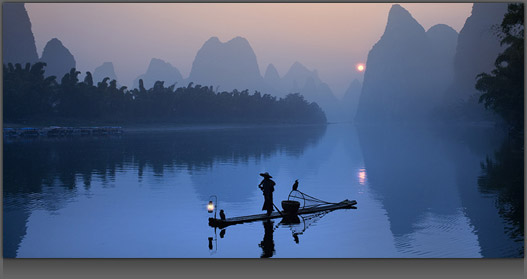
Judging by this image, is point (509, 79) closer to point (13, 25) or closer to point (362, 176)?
point (362, 176)

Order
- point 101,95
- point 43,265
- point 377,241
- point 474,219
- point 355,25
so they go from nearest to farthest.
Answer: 1. point 43,265
2. point 377,241
3. point 474,219
4. point 355,25
5. point 101,95

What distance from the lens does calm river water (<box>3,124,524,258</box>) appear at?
13.5 m

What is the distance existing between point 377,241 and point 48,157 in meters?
33.2

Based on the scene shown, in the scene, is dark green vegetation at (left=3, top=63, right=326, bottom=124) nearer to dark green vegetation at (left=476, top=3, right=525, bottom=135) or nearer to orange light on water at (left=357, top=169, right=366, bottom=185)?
orange light on water at (left=357, top=169, right=366, bottom=185)

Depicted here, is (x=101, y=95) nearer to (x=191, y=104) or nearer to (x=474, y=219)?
(x=191, y=104)

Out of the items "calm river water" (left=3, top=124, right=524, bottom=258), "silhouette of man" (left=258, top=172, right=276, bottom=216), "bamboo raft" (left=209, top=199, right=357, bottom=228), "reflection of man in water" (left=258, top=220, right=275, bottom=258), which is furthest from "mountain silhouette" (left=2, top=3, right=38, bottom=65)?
Result: "reflection of man in water" (left=258, top=220, right=275, bottom=258)

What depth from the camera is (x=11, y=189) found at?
23641 millimetres

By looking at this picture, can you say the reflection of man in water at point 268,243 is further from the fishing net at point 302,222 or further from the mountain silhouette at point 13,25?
the mountain silhouette at point 13,25

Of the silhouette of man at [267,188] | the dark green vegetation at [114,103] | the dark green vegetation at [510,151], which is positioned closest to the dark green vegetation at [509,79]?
the dark green vegetation at [510,151]

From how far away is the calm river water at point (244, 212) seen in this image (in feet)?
44.2

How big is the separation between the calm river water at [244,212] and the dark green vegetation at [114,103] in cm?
2030

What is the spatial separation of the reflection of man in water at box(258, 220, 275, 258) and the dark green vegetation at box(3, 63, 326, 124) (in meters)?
33.6

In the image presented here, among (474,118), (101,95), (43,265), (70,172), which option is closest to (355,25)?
(43,265)

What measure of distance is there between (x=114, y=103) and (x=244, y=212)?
3757 inches
